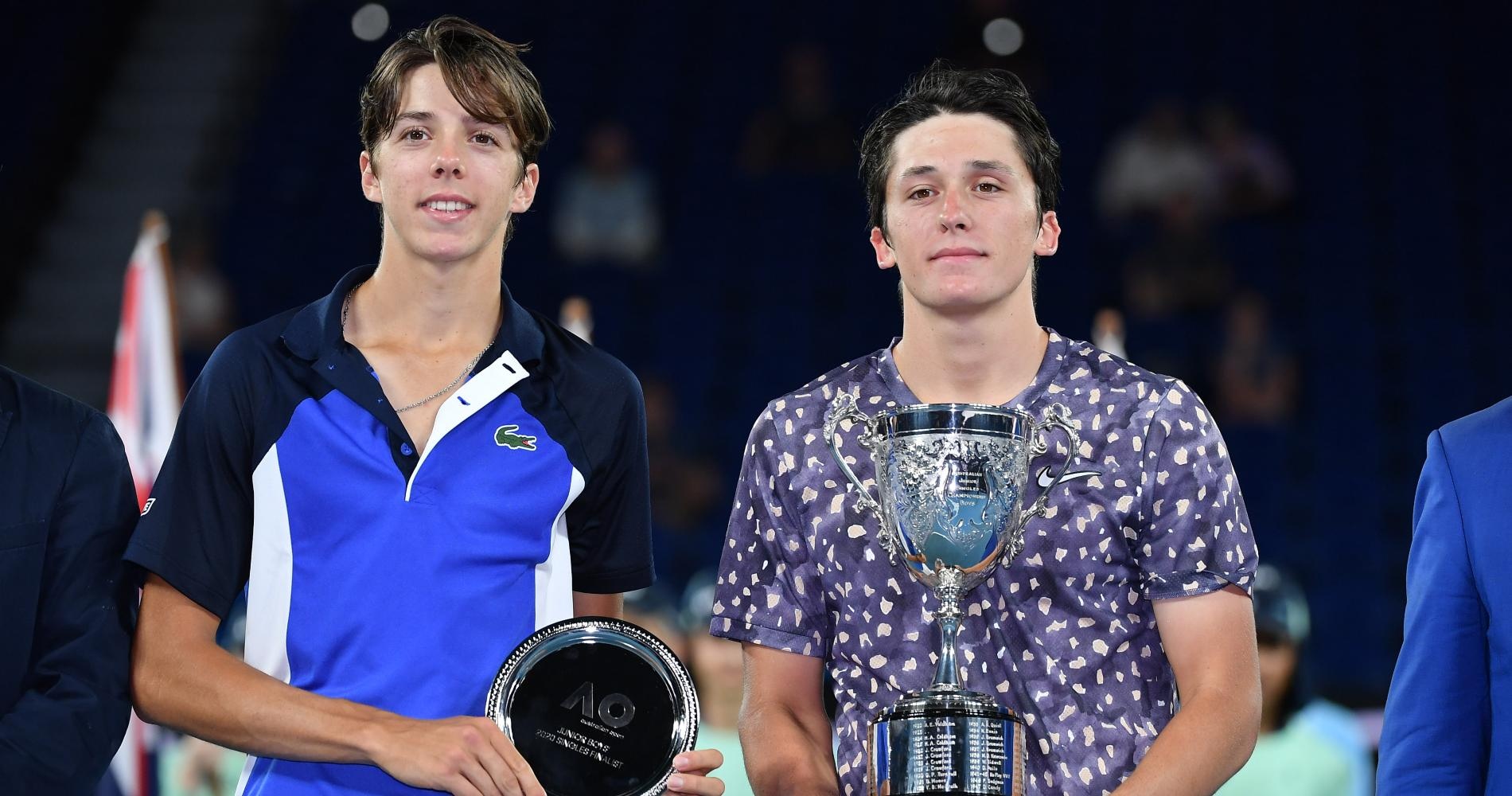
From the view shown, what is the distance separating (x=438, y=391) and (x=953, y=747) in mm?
976

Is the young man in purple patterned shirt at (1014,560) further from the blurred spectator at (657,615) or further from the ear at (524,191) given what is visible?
the blurred spectator at (657,615)

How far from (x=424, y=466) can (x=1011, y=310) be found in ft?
3.11

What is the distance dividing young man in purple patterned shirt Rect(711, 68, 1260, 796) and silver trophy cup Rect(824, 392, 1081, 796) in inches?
3.7

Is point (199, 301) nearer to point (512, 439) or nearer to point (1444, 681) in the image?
point (512, 439)

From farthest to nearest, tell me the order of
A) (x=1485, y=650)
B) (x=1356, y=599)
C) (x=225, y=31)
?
(x=225, y=31) → (x=1356, y=599) → (x=1485, y=650)

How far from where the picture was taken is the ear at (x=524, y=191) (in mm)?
2812

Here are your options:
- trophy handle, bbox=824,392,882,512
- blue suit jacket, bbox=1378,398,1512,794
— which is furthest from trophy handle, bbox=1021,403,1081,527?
blue suit jacket, bbox=1378,398,1512,794

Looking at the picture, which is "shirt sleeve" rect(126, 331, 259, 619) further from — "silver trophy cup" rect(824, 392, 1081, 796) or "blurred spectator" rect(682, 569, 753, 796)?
"blurred spectator" rect(682, 569, 753, 796)

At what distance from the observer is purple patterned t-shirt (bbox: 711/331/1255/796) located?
8.55 ft

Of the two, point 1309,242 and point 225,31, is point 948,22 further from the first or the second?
point 225,31

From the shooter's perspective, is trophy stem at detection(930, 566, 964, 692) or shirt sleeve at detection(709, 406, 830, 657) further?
shirt sleeve at detection(709, 406, 830, 657)

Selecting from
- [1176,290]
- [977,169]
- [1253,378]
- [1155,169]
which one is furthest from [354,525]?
[1155,169]

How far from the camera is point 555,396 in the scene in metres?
2.80

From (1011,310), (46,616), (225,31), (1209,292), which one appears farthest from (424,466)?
(225,31)
